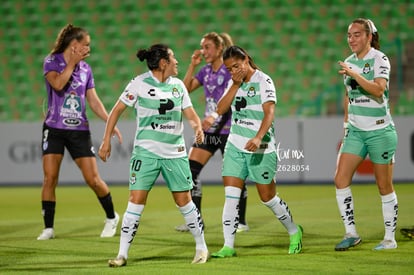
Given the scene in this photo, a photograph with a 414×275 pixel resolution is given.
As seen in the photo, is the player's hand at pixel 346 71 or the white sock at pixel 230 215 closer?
the player's hand at pixel 346 71

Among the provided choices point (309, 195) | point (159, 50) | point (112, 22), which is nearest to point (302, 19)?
point (112, 22)

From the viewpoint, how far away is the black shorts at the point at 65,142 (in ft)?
27.1

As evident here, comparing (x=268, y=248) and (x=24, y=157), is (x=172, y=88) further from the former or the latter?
(x=24, y=157)

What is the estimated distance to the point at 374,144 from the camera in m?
7.00

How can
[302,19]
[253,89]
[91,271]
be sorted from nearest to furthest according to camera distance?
[91,271] < [253,89] < [302,19]

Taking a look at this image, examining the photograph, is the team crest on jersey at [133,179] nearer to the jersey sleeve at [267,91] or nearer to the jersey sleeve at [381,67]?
the jersey sleeve at [267,91]

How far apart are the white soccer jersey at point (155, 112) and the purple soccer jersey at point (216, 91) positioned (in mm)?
2234

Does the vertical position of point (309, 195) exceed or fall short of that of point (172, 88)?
it falls short

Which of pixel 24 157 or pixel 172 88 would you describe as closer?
pixel 172 88

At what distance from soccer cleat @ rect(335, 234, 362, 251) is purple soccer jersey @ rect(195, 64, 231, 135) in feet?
7.18

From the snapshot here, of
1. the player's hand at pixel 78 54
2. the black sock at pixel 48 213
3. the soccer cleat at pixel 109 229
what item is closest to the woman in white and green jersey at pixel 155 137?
the player's hand at pixel 78 54

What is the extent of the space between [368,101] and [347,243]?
1.27 m

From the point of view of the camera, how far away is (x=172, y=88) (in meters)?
6.53

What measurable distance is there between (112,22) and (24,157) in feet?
17.0
